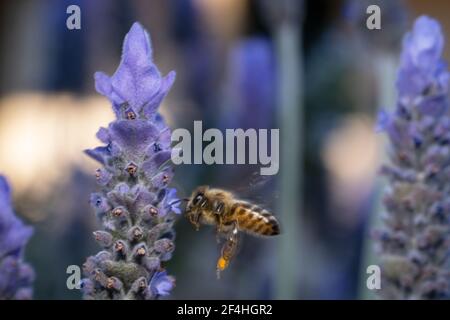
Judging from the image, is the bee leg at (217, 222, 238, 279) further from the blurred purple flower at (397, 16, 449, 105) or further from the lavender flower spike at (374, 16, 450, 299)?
the blurred purple flower at (397, 16, 449, 105)

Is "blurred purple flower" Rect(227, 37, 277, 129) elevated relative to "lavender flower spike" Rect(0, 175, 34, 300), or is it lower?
elevated

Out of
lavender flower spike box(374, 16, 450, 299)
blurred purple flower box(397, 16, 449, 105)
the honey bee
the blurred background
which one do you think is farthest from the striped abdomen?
the blurred background

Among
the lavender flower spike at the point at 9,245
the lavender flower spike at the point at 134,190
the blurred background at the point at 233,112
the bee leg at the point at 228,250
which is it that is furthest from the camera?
the blurred background at the point at 233,112

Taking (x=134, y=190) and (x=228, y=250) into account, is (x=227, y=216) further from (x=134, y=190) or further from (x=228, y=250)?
(x=134, y=190)

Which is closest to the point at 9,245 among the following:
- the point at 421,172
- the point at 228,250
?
the point at 228,250

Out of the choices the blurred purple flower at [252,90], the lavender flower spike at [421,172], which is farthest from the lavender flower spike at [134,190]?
the blurred purple flower at [252,90]

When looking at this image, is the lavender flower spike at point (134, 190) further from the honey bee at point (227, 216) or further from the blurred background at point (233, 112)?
the blurred background at point (233, 112)
